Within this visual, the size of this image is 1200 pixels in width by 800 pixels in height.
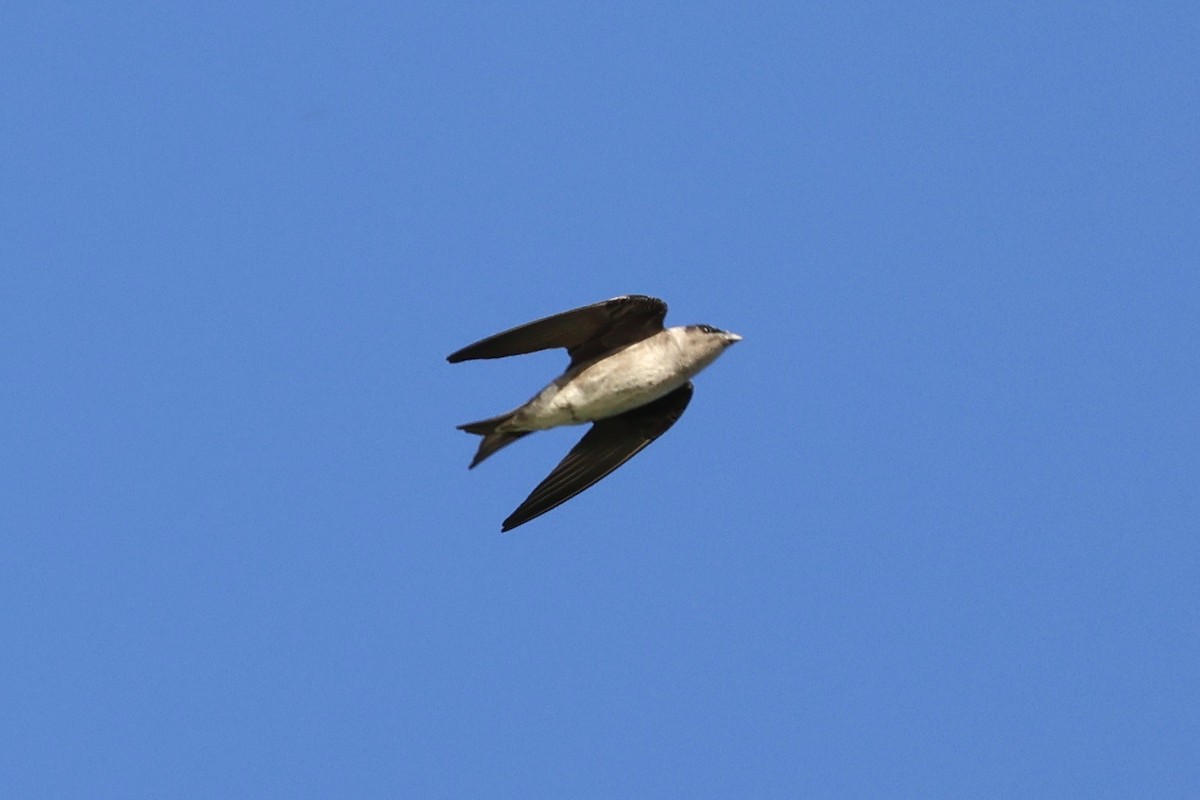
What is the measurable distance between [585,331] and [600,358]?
18cm

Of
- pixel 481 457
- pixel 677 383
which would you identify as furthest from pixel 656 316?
pixel 481 457

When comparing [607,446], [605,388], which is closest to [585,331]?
[605,388]

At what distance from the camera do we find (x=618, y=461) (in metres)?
14.0

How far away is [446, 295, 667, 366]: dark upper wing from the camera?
13453 millimetres

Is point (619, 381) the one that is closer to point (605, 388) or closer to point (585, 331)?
point (605, 388)

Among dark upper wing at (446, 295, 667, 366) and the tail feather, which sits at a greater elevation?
dark upper wing at (446, 295, 667, 366)

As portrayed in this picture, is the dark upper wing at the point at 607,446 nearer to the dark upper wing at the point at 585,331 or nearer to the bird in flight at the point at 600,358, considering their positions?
the bird in flight at the point at 600,358

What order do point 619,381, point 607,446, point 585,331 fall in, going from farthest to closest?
point 607,446 → point 585,331 → point 619,381

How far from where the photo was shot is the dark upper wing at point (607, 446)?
13984 millimetres

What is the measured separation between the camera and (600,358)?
13.7 m

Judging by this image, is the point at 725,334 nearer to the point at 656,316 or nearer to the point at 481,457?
the point at 656,316

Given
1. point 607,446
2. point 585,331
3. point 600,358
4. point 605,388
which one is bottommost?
point 607,446

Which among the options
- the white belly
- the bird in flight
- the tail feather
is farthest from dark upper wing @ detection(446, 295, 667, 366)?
the tail feather

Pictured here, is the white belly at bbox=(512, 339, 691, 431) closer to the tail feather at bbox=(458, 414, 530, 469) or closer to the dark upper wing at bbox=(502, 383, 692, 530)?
the tail feather at bbox=(458, 414, 530, 469)
